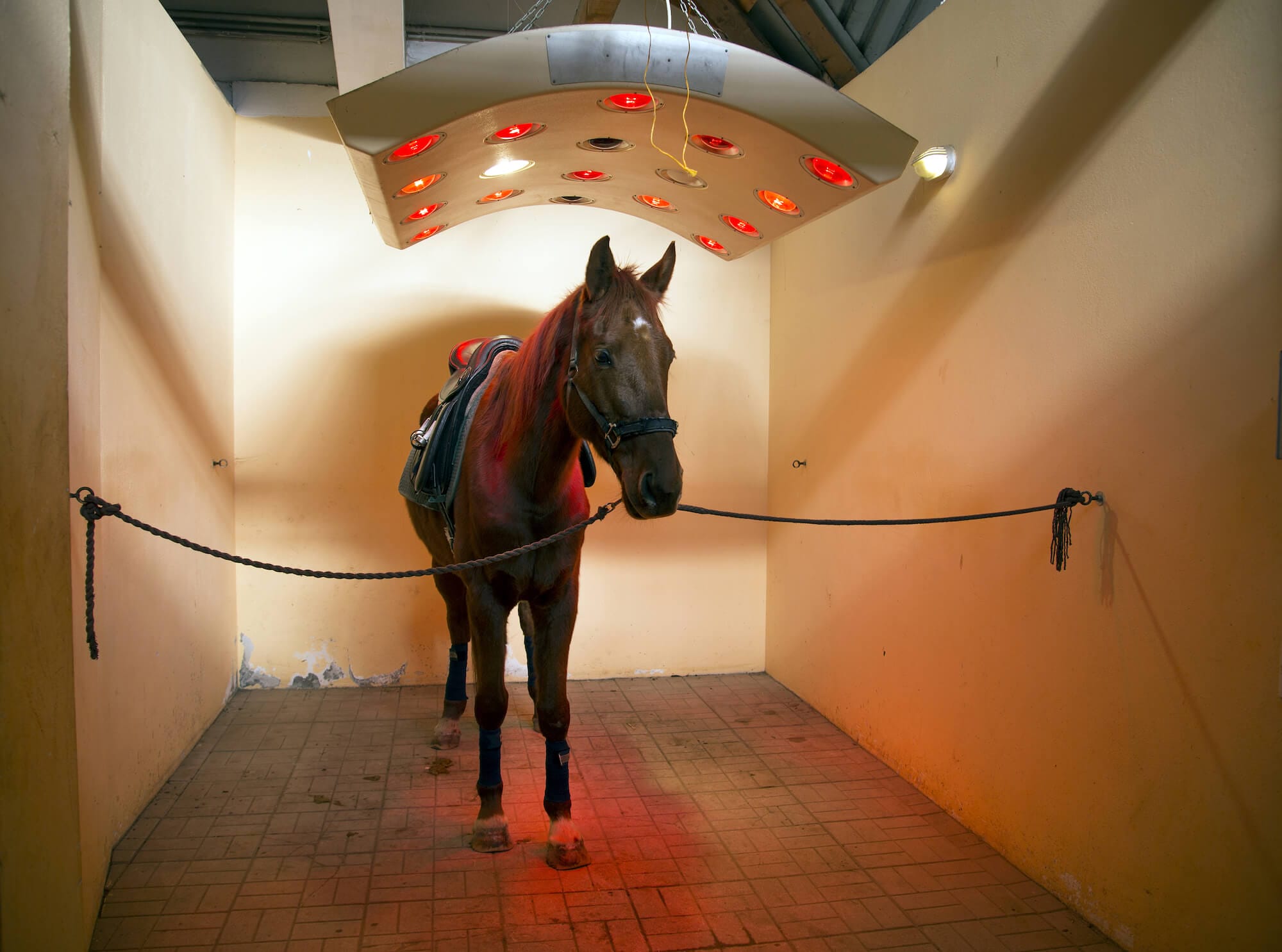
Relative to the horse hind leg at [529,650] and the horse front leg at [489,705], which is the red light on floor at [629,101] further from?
the horse hind leg at [529,650]

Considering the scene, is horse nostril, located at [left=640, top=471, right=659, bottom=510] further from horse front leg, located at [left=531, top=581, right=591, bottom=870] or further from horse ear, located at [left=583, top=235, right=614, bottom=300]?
horse front leg, located at [left=531, top=581, right=591, bottom=870]

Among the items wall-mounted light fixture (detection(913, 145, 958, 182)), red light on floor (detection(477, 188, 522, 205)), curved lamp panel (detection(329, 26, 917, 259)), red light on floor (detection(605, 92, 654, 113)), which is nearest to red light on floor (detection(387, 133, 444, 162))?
curved lamp panel (detection(329, 26, 917, 259))

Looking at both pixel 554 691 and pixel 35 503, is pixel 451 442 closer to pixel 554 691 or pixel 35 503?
pixel 554 691

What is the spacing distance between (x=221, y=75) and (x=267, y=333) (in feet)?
4.54

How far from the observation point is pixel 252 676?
409cm

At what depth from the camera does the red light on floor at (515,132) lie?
249 centimetres

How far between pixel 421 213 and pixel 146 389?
1.15 m

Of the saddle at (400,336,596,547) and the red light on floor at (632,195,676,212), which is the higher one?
the red light on floor at (632,195,676,212)

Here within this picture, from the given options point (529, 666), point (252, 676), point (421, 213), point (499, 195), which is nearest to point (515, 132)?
point (421, 213)

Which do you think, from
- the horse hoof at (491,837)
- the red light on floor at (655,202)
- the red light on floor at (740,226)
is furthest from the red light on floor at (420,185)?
the horse hoof at (491,837)

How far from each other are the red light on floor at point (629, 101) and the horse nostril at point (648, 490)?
1150mm

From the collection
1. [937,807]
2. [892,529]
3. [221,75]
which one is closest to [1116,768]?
[937,807]

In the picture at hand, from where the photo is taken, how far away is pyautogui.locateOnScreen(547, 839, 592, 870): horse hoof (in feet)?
7.93

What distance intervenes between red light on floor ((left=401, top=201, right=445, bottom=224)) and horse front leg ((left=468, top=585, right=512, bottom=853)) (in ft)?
4.72
